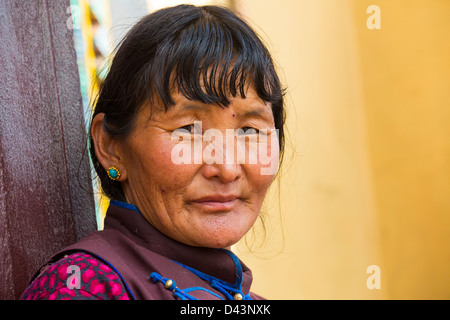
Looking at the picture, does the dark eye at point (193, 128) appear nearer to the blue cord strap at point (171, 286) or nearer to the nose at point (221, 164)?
the nose at point (221, 164)

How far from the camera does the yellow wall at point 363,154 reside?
4234 mm

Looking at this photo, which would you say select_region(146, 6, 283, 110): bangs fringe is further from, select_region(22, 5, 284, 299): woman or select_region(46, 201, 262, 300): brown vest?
select_region(46, 201, 262, 300): brown vest

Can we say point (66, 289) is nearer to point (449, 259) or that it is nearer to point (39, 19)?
point (39, 19)

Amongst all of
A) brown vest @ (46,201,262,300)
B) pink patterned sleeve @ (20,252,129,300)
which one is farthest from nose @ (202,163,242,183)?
pink patterned sleeve @ (20,252,129,300)

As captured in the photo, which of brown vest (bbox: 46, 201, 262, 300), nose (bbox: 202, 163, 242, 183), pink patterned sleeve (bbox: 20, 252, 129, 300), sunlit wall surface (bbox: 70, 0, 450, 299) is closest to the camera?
pink patterned sleeve (bbox: 20, 252, 129, 300)

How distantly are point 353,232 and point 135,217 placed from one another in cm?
300

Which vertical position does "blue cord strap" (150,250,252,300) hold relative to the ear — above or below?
below

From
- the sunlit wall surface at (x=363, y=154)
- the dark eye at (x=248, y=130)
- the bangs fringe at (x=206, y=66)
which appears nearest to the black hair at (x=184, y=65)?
the bangs fringe at (x=206, y=66)

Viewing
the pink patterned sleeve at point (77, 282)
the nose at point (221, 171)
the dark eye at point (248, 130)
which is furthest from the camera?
the dark eye at point (248, 130)

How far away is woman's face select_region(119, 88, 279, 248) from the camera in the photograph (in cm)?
177

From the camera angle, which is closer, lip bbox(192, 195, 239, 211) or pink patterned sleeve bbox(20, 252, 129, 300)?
pink patterned sleeve bbox(20, 252, 129, 300)

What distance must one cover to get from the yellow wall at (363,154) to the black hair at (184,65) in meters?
2.24

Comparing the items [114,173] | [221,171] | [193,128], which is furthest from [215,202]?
[114,173]

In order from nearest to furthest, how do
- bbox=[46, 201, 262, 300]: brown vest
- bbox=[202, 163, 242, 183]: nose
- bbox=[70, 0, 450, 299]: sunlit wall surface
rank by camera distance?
bbox=[46, 201, 262, 300]: brown vest, bbox=[202, 163, 242, 183]: nose, bbox=[70, 0, 450, 299]: sunlit wall surface
